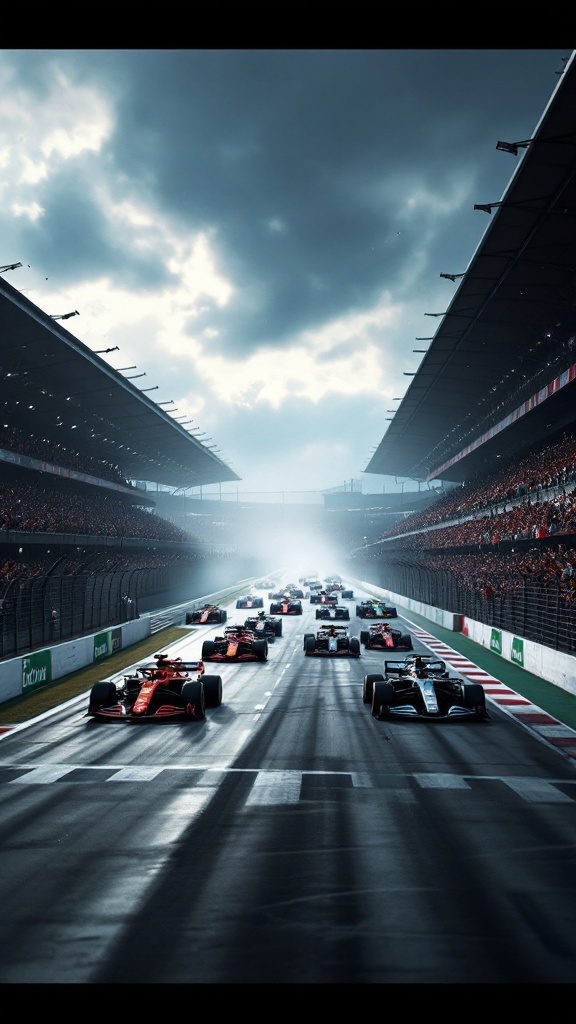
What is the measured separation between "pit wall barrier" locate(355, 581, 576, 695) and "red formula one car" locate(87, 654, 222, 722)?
963 cm

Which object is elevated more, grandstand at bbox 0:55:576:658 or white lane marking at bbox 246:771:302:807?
grandstand at bbox 0:55:576:658

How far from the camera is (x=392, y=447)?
76.2m

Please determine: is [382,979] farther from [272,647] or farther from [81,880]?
[272,647]

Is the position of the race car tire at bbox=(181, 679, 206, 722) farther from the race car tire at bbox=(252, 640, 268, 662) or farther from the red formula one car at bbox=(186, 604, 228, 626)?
the red formula one car at bbox=(186, 604, 228, 626)

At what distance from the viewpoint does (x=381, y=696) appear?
51.8 feet

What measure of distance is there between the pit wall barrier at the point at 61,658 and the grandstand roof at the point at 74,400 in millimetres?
14110

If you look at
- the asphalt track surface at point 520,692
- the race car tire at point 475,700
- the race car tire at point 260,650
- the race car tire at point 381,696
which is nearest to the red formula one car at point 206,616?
the asphalt track surface at point 520,692

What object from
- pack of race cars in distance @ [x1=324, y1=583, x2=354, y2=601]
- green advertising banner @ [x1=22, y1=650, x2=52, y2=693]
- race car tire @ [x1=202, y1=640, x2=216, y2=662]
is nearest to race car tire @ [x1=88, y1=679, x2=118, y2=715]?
green advertising banner @ [x1=22, y1=650, x2=52, y2=693]

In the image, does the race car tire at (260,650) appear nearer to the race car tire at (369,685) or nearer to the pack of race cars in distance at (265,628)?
the pack of race cars in distance at (265,628)

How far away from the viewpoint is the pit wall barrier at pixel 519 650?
66.3 feet

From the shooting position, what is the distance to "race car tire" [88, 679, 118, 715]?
50.8 ft

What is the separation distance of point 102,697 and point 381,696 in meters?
5.62
